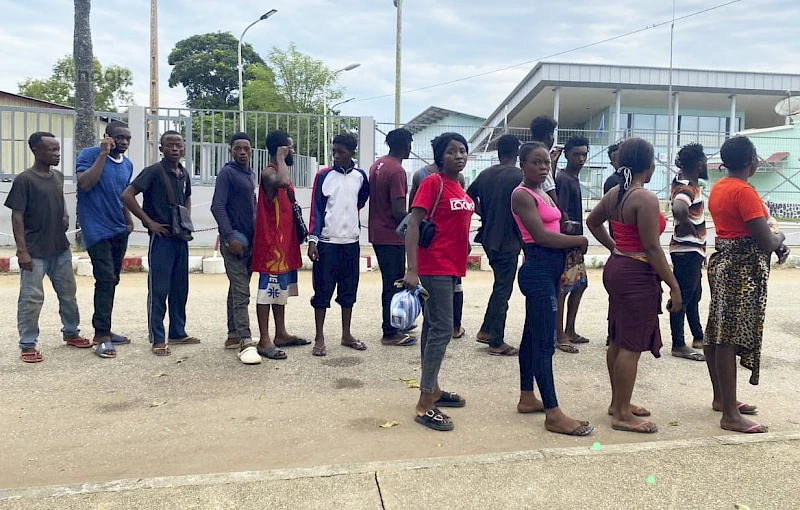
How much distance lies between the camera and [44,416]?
402cm

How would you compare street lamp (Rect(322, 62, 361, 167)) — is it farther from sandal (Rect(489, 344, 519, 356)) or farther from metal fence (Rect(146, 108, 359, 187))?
sandal (Rect(489, 344, 519, 356))

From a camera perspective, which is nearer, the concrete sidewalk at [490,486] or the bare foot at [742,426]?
the concrete sidewalk at [490,486]

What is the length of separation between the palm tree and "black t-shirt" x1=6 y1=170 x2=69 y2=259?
7.29 meters

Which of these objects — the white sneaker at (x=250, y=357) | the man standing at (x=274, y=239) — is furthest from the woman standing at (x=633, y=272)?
the white sneaker at (x=250, y=357)

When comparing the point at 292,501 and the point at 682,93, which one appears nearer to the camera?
the point at 292,501

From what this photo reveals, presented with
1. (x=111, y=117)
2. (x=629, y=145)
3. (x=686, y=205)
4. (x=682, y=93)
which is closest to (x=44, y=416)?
(x=629, y=145)

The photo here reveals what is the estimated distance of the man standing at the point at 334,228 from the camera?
17.9 ft

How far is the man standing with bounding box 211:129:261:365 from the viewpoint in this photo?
5258 mm

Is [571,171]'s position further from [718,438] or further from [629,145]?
[718,438]

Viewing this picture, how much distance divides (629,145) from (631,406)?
5.37ft

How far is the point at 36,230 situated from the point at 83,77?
28.1ft

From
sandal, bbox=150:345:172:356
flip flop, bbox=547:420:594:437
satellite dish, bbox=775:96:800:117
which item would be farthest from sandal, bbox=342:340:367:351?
satellite dish, bbox=775:96:800:117

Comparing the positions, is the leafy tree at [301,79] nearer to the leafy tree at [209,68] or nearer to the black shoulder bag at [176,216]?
the leafy tree at [209,68]

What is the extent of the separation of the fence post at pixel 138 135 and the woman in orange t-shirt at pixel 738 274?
440 inches
